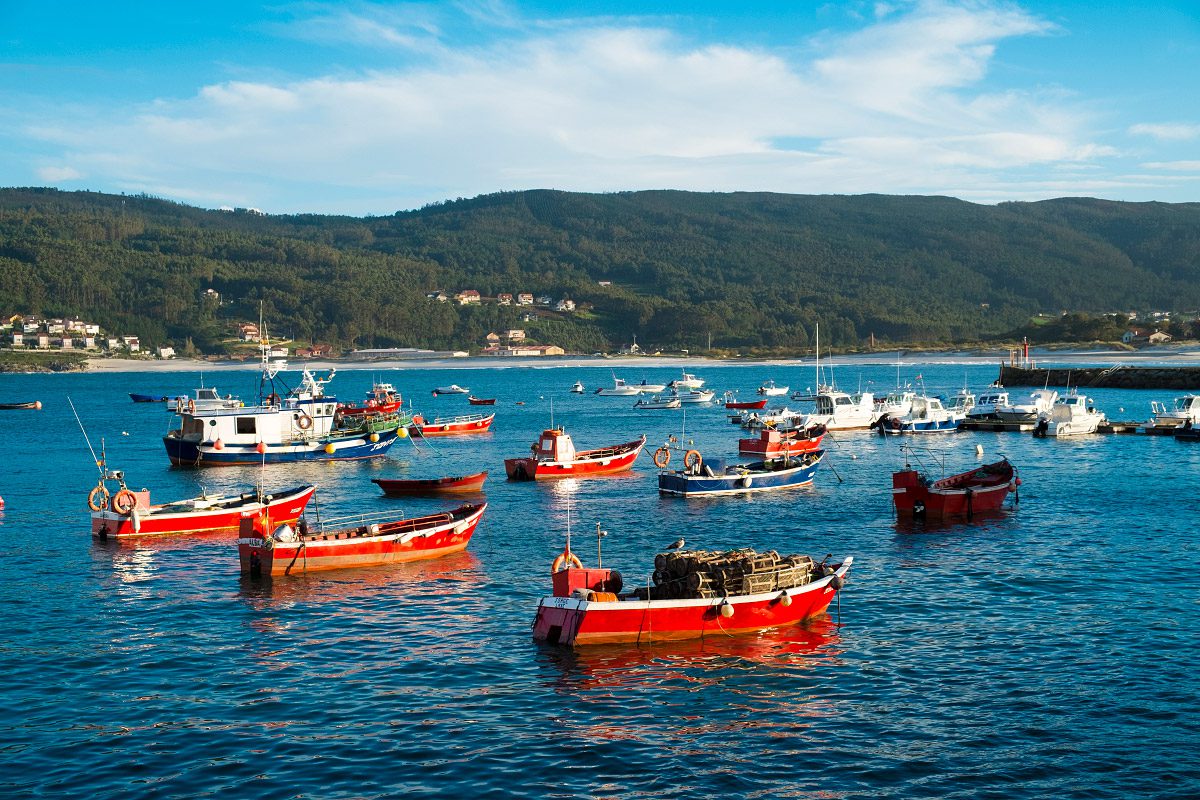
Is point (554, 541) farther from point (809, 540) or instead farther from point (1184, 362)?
point (1184, 362)

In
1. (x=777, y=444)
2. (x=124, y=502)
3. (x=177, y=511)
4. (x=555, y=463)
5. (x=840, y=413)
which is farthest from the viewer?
(x=840, y=413)

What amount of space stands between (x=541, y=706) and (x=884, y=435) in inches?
2450

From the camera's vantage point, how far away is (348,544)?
34.1 m

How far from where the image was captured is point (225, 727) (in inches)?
822

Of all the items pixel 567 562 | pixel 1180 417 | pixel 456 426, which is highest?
pixel 1180 417

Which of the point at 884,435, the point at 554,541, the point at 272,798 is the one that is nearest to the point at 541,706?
the point at 272,798

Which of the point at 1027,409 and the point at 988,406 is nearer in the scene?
the point at 1027,409

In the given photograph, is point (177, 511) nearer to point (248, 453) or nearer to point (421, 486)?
point (421, 486)

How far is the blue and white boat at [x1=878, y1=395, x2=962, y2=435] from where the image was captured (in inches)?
3191

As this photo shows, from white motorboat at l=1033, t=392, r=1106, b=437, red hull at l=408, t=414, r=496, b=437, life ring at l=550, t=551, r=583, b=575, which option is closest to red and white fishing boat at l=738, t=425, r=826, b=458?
white motorboat at l=1033, t=392, r=1106, b=437

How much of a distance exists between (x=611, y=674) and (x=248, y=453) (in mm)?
45241

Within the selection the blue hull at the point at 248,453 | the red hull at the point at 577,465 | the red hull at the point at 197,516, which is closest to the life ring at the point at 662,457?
the red hull at the point at 577,465

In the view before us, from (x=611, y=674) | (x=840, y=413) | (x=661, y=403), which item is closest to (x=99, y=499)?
(x=611, y=674)

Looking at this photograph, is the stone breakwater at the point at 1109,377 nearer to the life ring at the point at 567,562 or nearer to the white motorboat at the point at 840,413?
the white motorboat at the point at 840,413
